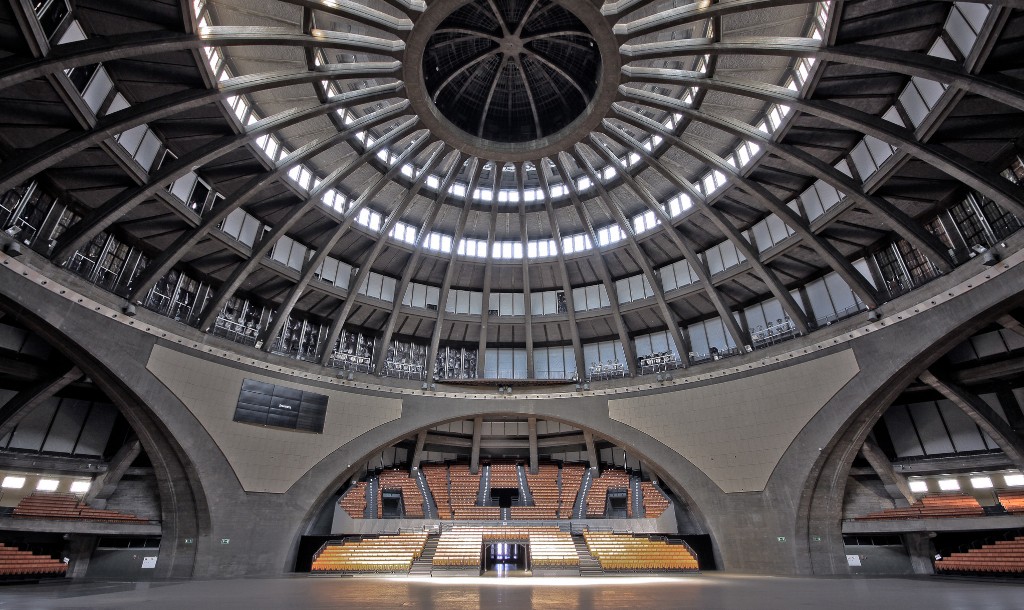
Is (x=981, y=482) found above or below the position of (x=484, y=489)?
below

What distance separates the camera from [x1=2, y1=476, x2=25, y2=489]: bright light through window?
76.6 feet

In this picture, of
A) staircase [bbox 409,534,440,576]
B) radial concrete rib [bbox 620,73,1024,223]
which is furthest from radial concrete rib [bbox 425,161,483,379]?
radial concrete rib [bbox 620,73,1024,223]

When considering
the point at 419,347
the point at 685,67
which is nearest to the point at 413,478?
the point at 419,347

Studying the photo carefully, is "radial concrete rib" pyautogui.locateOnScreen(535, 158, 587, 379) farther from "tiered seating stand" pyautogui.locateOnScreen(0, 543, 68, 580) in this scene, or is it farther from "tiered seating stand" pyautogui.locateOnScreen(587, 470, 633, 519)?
"tiered seating stand" pyautogui.locateOnScreen(0, 543, 68, 580)

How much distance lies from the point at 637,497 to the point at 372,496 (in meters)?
18.2

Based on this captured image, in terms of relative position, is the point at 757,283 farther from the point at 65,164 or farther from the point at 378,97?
the point at 65,164

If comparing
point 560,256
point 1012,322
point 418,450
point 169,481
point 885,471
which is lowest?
point 169,481

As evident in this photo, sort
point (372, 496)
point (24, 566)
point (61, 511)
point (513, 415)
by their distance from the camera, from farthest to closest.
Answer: point (372, 496), point (513, 415), point (61, 511), point (24, 566)

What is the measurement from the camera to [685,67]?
905 inches

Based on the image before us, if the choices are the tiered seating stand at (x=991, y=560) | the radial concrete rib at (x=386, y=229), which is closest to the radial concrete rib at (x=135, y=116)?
the radial concrete rib at (x=386, y=229)

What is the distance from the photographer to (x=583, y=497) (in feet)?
108

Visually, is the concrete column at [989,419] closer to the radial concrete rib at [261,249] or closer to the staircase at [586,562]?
the staircase at [586,562]

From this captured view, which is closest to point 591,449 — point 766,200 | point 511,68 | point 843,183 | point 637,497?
point 637,497

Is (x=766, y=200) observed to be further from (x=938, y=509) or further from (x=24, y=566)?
(x=24, y=566)
